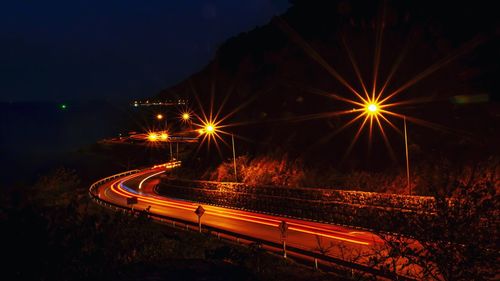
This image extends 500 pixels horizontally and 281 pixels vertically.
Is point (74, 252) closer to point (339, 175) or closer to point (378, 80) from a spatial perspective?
point (339, 175)

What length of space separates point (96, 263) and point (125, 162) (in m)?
114

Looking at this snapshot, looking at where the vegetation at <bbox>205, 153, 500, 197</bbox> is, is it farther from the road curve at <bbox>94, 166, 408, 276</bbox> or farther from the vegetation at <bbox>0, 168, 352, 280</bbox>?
the vegetation at <bbox>0, 168, 352, 280</bbox>

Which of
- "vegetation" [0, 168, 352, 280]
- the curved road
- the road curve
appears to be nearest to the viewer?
"vegetation" [0, 168, 352, 280]

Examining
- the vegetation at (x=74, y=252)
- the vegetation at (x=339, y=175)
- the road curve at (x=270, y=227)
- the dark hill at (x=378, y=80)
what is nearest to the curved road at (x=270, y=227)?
the road curve at (x=270, y=227)

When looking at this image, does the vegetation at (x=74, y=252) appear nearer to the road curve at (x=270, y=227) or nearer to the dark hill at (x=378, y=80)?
the road curve at (x=270, y=227)

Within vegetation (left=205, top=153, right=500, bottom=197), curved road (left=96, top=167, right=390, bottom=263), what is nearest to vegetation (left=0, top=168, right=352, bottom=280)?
curved road (left=96, top=167, right=390, bottom=263)

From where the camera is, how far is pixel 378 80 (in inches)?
1676

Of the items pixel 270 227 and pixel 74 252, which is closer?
pixel 74 252

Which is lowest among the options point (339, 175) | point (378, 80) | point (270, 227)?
point (270, 227)

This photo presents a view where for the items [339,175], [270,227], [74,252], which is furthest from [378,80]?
[74,252]

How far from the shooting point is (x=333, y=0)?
51062 mm

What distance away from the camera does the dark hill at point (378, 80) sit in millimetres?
37062

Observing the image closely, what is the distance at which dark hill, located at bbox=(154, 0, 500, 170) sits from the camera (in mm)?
37062

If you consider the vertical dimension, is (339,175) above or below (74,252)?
above
